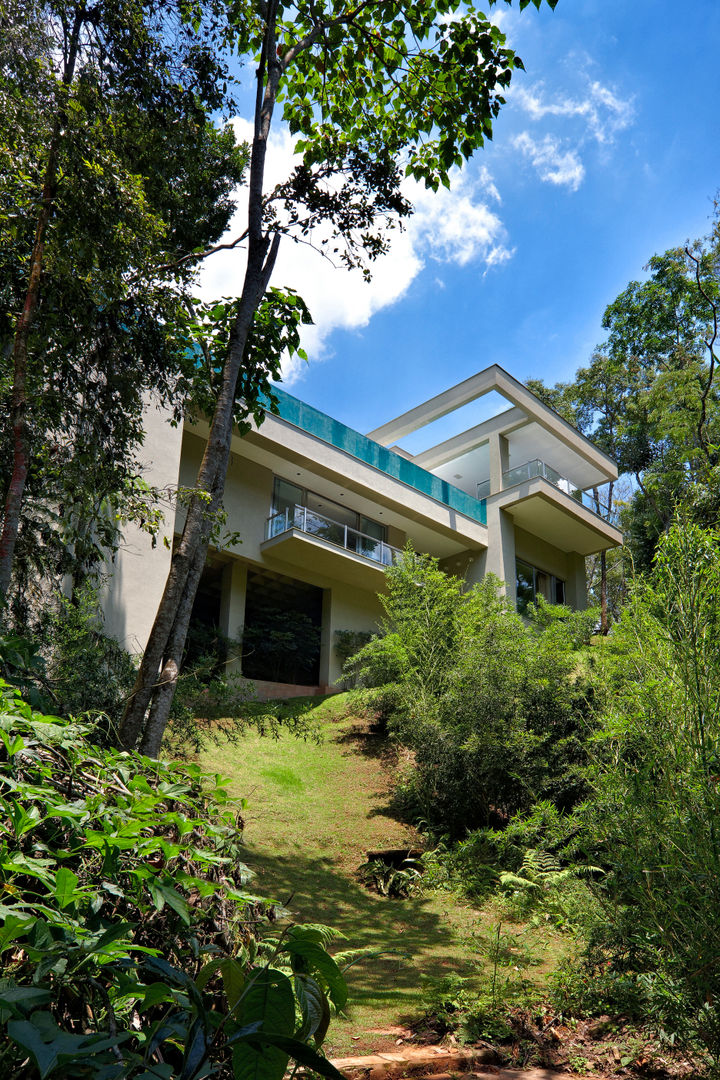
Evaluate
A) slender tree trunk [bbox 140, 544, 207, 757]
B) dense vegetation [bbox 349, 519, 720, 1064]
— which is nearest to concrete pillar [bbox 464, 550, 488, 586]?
dense vegetation [bbox 349, 519, 720, 1064]

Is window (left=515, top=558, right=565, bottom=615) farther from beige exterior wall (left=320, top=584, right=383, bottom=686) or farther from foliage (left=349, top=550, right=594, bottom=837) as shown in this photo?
foliage (left=349, top=550, right=594, bottom=837)

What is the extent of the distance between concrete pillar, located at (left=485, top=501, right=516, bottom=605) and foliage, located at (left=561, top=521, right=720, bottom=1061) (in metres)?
15.5

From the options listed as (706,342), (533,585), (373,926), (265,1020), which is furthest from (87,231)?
(533,585)

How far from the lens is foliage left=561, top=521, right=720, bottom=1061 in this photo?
3.36 metres

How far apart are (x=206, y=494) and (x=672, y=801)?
3.41 meters

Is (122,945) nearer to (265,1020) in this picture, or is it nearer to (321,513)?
(265,1020)

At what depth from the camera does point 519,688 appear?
30.3ft

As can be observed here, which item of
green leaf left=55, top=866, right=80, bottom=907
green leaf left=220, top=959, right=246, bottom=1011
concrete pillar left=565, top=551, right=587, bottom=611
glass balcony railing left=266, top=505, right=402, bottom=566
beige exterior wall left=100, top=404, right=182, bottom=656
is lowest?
green leaf left=220, top=959, right=246, bottom=1011

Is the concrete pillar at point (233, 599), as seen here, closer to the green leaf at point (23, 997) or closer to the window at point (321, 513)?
the window at point (321, 513)

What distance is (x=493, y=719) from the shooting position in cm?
897

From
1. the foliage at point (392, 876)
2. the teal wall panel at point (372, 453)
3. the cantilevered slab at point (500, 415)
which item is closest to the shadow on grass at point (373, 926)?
the foliage at point (392, 876)

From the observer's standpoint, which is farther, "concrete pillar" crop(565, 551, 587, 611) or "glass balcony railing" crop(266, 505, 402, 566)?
"concrete pillar" crop(565, 551, 587, 611)

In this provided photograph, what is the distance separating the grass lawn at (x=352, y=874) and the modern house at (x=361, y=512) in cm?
329

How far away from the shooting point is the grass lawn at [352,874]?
473 cm
